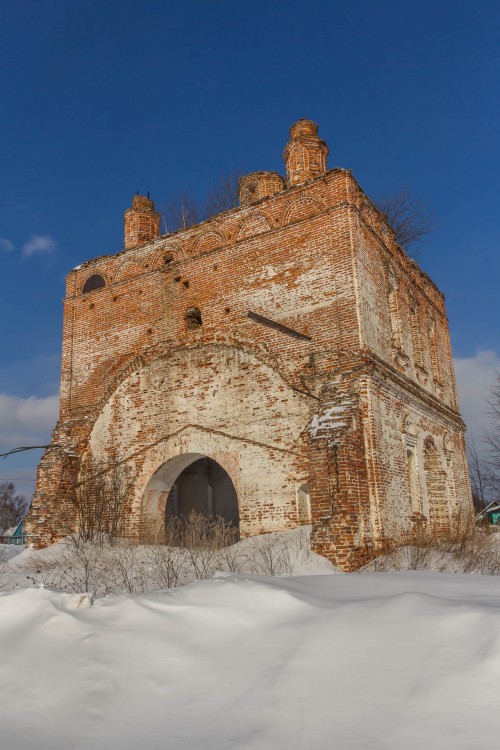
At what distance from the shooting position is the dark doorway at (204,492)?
52.4 feet

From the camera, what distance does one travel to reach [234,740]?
2377 mm

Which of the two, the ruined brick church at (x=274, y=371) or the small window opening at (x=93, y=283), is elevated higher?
the small window opening at (x=93, y=283)

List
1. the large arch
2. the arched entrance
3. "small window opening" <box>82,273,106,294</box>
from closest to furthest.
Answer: the large arch
"small window opening" <box>82,273,106,294</box>
the arched entrance

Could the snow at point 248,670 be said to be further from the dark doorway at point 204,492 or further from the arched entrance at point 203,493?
the dark doorway at point 204,492

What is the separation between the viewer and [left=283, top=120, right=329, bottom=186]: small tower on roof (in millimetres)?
12039

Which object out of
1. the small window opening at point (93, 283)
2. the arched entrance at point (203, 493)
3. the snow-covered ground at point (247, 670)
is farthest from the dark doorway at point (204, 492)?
the snow-covered ground at point (247, 670)

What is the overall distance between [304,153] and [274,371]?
4.84m

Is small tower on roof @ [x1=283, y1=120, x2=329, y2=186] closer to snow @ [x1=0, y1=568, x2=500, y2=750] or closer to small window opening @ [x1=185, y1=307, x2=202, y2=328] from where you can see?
small window opening @ [x1=185, y1=307, x2=202, y2=328]

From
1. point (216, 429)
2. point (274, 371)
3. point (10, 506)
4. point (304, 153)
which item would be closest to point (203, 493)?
point (216, 429)

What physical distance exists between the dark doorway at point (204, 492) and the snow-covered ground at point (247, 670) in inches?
478

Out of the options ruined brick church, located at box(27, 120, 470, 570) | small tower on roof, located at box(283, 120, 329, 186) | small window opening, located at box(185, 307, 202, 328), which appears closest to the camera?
ruined brick church, located at box(27, 120, 470, 570)

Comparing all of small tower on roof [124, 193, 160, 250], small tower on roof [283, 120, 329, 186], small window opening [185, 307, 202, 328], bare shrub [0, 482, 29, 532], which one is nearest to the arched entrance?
small window opening [185, 307, 202, 328]

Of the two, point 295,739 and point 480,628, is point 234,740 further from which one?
point 480,628

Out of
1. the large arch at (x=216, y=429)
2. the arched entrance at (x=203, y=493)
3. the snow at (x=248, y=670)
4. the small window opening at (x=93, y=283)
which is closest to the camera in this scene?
the snow at (x=248, y=670)
